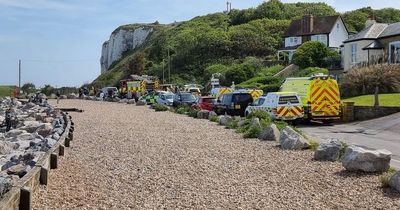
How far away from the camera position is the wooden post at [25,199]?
7852 mm

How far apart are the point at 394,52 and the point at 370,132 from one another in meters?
21.0

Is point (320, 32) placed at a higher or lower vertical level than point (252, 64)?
higher

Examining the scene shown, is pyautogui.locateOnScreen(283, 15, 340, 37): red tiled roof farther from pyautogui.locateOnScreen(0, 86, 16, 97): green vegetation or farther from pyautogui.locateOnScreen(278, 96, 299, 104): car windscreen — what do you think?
pyautogui.locateOnScreen(278, 96, 299, 104): car windscreen

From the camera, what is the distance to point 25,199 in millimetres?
7875

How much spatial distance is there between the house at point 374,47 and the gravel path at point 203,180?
27814 millimetres

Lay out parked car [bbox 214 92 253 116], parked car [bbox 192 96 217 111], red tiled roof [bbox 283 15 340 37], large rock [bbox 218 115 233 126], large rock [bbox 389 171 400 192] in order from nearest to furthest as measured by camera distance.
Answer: large rock [bbox 389 171 400 192] < large rock [bbox 218 115 233 126] < parked car [bbox 214 92 253 116] < parked car [bbox 192 96 217 111] < red tiled roof [bbox 283 15 340 37]

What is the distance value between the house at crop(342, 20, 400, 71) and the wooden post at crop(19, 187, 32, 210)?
3564 centimetres

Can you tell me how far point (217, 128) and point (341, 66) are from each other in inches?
1239

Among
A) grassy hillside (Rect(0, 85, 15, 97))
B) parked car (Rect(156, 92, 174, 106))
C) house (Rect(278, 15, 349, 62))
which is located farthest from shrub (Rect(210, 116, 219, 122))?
grassy hillside (Rect(0, 85, 15, 97))

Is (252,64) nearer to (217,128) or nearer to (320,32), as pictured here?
(320,32)

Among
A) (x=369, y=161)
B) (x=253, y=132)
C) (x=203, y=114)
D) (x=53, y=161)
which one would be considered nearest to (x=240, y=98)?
(x=203, y=114)

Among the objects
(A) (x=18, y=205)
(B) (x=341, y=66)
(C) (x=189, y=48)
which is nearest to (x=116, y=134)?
(A) (x=18, y=205)

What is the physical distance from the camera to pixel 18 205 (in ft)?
25.5

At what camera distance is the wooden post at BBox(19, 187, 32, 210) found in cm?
785
